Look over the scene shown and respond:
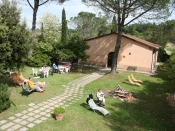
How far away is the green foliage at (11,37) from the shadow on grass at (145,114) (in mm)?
6962

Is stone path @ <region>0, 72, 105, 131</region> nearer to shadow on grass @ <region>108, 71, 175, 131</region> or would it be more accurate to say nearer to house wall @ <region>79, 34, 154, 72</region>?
shadow on grass @ <region>108, 71, 175, 131</region>

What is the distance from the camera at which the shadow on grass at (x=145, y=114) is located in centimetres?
794

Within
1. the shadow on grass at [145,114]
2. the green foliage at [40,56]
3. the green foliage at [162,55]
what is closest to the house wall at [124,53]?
the green foliage at [40,56]

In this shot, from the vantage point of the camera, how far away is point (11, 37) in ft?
33.7

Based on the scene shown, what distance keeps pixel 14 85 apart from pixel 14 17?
5118mm

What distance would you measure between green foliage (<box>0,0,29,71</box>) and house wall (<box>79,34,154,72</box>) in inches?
546

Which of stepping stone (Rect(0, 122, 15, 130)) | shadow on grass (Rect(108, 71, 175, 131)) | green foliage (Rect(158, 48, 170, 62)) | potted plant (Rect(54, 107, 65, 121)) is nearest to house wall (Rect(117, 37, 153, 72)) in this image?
shadow on grass (Rect(108, 71, 175, 131))

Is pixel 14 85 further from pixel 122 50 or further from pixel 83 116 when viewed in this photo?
pixel 122 50

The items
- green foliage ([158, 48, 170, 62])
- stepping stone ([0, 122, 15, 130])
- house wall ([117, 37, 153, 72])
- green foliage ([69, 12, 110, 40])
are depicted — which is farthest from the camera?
green foliage ([69, 12, 110, 40])

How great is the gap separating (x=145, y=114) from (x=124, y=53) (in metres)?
13.9

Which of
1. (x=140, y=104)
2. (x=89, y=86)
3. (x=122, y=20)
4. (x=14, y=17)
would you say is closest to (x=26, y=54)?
(x=14, y=17)

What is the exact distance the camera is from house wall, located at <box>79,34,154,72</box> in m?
21.2

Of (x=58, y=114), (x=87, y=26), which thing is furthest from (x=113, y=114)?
(x=87, y=26)

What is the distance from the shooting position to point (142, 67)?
848 inches
